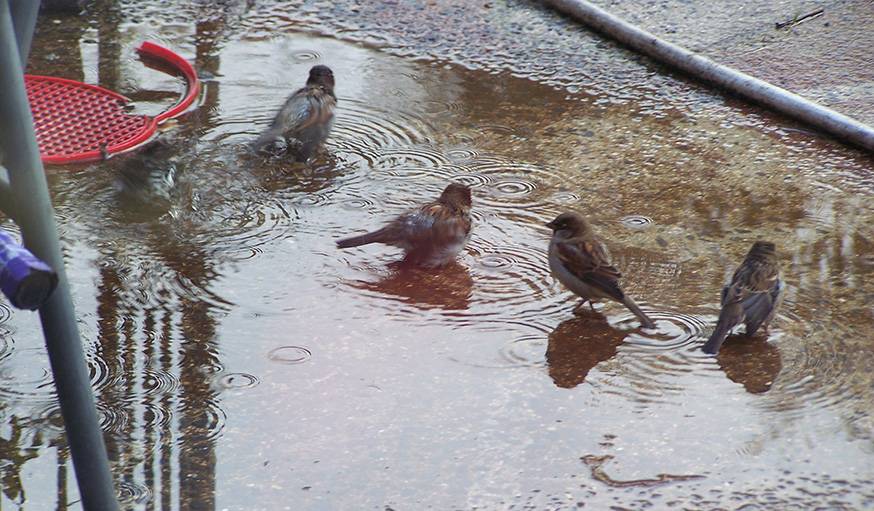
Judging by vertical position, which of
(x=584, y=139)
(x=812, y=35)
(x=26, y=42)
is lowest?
(x=584, y=139)

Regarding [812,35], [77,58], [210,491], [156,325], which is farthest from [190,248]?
[812,35]

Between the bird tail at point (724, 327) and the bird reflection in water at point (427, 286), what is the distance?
1167mm

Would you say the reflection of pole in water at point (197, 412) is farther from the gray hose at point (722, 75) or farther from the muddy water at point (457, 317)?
the gray hose at point (722, 75)

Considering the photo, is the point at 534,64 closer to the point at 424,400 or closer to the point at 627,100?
the point at 627,100

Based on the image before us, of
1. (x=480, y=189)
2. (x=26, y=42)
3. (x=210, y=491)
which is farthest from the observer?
(x=480, y=189)

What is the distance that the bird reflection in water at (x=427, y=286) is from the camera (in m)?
5.66

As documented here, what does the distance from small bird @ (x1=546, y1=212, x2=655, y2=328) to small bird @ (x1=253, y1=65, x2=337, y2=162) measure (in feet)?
6.21

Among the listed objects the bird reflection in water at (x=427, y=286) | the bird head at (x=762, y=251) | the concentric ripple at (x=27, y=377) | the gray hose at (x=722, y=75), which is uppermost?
the gray hose at (x=722, y=75)

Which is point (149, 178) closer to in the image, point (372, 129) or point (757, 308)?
point (372, 129)

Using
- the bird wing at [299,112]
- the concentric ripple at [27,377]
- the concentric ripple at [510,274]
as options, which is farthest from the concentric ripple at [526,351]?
the bird wing at [299,112]

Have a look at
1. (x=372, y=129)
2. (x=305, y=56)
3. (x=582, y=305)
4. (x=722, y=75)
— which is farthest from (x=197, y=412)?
(x=722, y=75)

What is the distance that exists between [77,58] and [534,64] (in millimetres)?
3325

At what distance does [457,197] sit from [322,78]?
178 cm

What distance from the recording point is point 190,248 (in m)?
6.00
